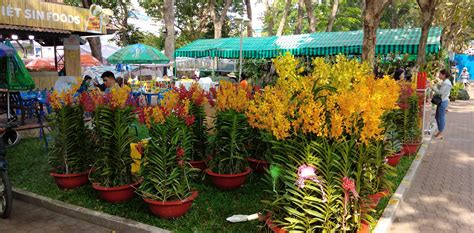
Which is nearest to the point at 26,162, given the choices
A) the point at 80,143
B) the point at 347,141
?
the point at 80,143

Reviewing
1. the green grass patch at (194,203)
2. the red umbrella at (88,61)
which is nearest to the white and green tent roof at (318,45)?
the red umbrella at (88,61)

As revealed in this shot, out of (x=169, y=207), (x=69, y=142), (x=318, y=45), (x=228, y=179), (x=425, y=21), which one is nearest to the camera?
(x=169, y=207)

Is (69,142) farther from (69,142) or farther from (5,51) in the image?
(5,51)

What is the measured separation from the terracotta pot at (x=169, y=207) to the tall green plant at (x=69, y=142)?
1.54m

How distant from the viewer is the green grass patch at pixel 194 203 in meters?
3.91

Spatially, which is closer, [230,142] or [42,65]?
[230,142]

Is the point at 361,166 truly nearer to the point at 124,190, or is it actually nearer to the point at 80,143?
the point at 124,190

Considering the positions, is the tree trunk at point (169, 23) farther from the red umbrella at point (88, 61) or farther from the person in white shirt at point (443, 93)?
the person in white shirt at point (443, 93)

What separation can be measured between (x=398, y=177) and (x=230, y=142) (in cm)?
273

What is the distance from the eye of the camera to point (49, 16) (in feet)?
37.1

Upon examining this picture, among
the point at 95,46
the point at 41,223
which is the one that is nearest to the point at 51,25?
the point at 95,46

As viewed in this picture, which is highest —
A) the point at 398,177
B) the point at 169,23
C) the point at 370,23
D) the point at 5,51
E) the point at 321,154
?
the point at 169,23

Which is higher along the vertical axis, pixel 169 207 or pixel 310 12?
pixel 310 12

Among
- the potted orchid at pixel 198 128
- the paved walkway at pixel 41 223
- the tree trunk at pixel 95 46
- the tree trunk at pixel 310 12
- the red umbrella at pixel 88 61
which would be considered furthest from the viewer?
the red umbrella at pixel 88 61
